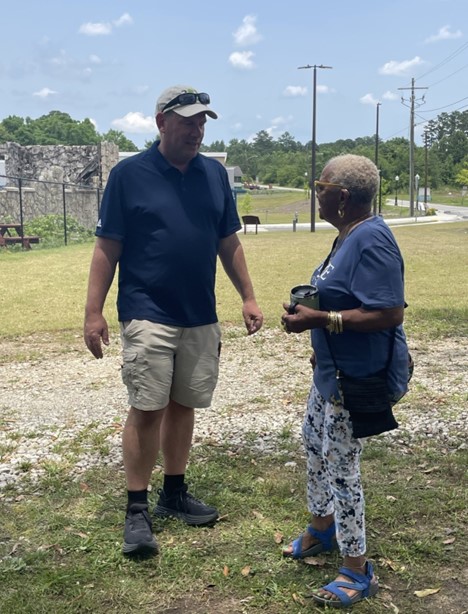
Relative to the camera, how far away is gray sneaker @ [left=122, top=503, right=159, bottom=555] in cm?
303

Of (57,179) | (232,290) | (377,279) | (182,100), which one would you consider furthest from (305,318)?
(57,179)

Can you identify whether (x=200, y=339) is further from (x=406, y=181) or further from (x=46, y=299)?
(x=406, y=181)

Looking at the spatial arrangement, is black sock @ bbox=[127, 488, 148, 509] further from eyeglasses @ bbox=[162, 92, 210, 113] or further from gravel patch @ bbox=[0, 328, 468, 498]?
eyeglasses @ bbox=[162, 92, 210, 113]

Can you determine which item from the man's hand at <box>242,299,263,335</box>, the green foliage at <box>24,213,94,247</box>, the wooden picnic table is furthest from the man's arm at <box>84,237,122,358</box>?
the green foliage at <box>24,213,94,247</box>

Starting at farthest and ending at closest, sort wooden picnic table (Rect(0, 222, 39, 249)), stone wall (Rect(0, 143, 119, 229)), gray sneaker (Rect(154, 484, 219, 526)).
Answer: stone wall (Rect(0, 143, 119, 229))
wooden picnic table (Rect(0, 222, 39, 249))
gray sneaker (Rect(154, 484, 219, 526))

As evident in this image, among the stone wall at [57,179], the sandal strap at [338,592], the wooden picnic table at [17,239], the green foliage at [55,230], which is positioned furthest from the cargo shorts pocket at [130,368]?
the stone wall at [57,179]

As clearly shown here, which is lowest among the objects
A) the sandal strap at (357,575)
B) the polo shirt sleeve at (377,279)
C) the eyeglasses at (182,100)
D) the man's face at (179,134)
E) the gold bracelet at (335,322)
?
the sandal strap at (357,575)

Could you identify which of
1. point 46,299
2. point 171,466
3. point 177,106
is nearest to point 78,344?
point 46,299

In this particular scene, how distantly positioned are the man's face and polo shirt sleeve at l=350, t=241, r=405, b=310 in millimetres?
1095

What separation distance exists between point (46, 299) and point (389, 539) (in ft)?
30.0

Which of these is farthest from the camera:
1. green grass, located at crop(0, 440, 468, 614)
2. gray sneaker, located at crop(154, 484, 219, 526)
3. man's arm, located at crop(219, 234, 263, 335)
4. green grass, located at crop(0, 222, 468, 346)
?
A: green grass, located at crop(0, 222, 468, 346)

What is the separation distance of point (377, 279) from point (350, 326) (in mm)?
196

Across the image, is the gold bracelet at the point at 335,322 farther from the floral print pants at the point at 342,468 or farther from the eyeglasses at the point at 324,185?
the eyeglasses at the point at 324,185

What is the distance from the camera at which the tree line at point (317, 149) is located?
84.1 m
